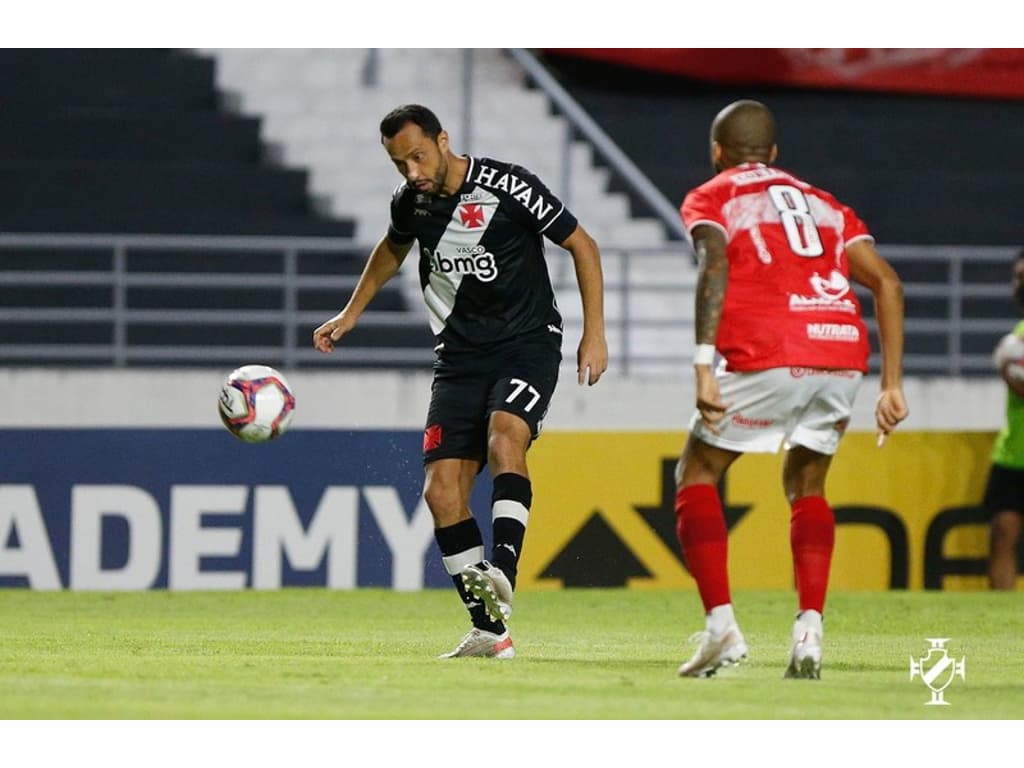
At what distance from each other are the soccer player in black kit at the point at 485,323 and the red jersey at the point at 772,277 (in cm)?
96

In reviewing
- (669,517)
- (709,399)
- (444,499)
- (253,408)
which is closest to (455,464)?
(444,499)

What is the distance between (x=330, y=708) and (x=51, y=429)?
6.92 meters

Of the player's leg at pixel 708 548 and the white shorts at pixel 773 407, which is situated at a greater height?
the white shorts at pixel 773 407

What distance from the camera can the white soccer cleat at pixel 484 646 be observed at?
762cm

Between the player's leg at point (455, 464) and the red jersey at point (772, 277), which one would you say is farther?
the player's leg at point (455, 464)

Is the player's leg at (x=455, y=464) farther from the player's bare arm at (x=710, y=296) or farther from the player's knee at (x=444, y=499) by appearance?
the player's bare arm at (x=710, y=296)

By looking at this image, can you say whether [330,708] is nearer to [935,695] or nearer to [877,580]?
[935,695]

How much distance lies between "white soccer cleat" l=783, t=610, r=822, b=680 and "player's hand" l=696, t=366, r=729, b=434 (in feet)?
2.14

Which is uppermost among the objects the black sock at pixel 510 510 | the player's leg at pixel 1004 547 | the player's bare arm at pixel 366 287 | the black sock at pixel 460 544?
the player's bare arm at pixel 366 287

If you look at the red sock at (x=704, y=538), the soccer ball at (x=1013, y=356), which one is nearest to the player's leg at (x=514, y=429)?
the red sock at (x=704, y=538)

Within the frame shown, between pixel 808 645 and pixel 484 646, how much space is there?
1322 mm

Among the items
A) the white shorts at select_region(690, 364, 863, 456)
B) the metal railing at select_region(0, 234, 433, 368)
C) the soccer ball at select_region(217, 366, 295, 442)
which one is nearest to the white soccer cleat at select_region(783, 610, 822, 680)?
the white shorts at select_region(690, 364, 863, 456)

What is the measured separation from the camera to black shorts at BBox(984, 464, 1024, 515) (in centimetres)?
1277

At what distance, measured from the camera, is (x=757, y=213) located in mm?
6871
